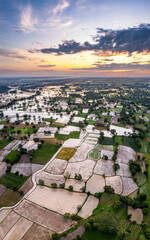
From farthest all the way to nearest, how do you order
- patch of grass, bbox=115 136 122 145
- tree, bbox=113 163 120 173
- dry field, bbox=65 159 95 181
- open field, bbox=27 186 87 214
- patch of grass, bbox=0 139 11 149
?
patch of grass, bbox=115 136 122 145 < patch of grass, bbox=0 139 11 149 < tree, bbox=113 163 120 173 < dry field, bbox=65 159 95 181 < open field, bbox=27 186 87 214

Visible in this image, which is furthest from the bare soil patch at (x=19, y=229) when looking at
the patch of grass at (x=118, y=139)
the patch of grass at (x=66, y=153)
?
the patch of grass at (x=118, y=139)

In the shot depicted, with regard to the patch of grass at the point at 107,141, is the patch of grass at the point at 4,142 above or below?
above

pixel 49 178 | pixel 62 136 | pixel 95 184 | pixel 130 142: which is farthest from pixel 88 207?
pixel 130 142

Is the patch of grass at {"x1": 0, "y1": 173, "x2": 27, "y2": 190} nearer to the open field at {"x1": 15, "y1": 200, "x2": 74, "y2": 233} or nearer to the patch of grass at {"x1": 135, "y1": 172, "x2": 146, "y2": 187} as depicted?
the open field at {"x1": 15, "y1": 200, "x2": 74, "y2": 233}

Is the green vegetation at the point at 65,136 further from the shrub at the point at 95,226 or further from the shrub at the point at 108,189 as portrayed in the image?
the shrub at the point at 95,226

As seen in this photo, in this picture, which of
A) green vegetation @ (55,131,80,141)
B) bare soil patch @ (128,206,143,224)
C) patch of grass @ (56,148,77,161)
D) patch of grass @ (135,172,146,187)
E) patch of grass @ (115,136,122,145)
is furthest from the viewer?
green vegetation @ (55,131,80,141)

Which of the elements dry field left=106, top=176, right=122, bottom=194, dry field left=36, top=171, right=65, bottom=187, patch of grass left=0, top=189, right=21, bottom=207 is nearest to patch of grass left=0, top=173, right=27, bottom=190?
patch of grass left=0, top=189, right=21, bottom=207
